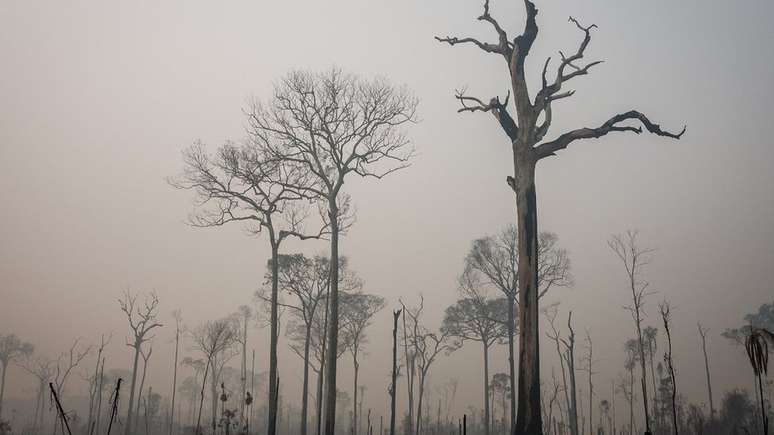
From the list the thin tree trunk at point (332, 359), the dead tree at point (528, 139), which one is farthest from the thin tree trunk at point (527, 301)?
the thin tree trunk at point (332, 359)

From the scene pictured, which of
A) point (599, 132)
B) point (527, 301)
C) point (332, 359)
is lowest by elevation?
point (332, 359)

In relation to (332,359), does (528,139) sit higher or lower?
higher

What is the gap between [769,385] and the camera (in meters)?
43.3

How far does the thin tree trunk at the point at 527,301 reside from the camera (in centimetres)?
923

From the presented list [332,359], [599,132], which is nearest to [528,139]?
[599,132]

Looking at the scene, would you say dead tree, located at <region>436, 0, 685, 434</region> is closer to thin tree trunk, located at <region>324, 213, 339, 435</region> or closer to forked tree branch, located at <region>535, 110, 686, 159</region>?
forked tree branch, located at <region>535, 110, 686, 159</region>

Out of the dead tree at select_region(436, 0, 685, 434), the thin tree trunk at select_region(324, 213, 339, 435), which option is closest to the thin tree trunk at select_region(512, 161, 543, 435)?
the dead tree at select_region(436, 0, 685, 434)

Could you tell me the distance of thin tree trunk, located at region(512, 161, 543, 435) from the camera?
30.3ft

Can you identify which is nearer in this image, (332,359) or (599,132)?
(599,132)

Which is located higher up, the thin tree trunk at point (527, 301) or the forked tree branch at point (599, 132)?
the forked tree branch at point (599, 132)

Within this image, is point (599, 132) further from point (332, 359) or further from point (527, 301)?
point (332, 359)

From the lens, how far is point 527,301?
392 inches

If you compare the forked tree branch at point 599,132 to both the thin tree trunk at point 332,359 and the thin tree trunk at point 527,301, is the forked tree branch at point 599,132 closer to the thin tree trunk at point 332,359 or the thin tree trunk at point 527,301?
the thin tree trunk at point 527,301

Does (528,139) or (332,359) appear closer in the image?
(528,139)
